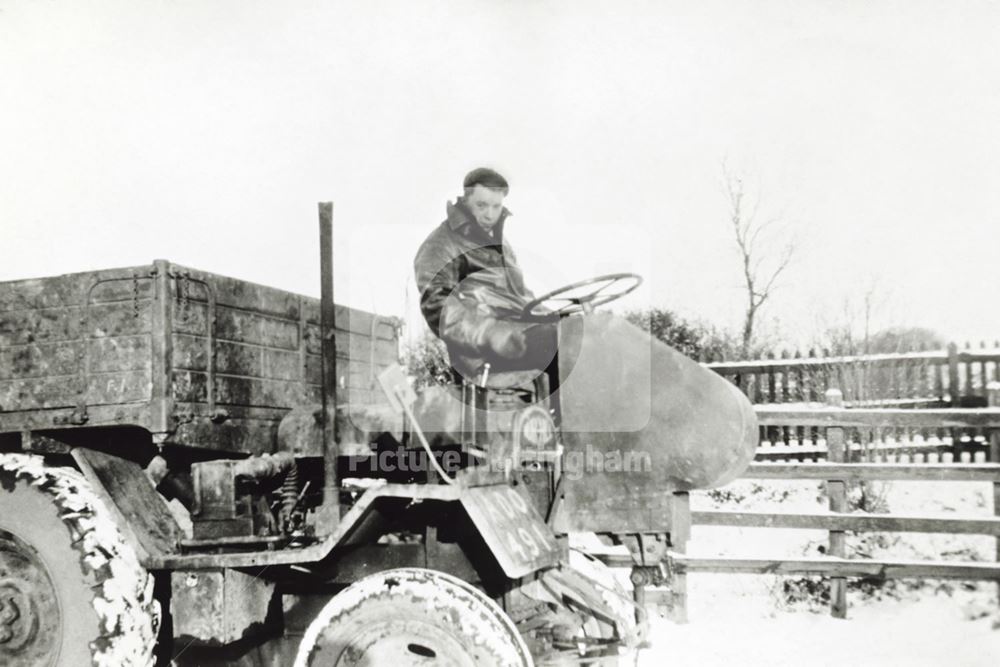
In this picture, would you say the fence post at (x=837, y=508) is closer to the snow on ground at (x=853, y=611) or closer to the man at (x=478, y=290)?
the snow on ground at (x=853, y=611)

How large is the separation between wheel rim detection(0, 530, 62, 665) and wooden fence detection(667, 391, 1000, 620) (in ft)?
15.2

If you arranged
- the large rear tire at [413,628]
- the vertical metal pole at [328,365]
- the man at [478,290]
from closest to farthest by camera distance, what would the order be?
1. the large rear tire at [413,628]
2. the vertical metal pole at [328,365]
3. the man at [478,290]

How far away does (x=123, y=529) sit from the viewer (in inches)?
174

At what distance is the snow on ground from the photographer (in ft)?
20.8

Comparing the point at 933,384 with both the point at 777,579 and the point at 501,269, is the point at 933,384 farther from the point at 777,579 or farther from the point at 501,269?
the point at 501,269

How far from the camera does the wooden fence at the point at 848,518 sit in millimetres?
7156

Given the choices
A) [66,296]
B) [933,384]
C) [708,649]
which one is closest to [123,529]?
[66,296]

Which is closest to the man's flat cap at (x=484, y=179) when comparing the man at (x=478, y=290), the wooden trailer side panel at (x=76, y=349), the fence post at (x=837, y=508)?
the man at (x=478, y=290)

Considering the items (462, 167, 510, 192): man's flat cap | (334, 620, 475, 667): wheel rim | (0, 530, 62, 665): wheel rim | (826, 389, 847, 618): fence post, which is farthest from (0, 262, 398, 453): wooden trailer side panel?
(826, 389, 847, 618): fence post

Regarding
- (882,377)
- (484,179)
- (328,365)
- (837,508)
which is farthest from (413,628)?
(882,377)

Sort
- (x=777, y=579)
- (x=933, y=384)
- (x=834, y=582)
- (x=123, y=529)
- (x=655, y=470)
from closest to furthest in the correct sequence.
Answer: (x=655, y=470) → (x=123, y=529) → (x=834, y=582) → (x=777, y=579) → (x=933, y=384)

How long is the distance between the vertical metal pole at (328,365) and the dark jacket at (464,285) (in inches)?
21.7

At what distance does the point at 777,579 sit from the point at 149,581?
5.74 metres

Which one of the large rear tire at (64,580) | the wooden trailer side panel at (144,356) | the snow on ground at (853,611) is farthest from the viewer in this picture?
the snow on ground at (853,611)
